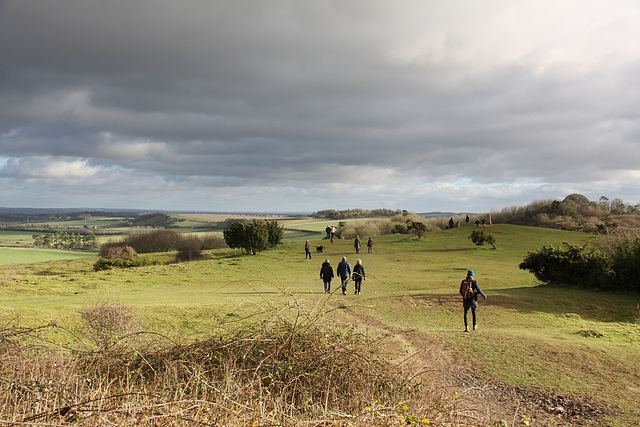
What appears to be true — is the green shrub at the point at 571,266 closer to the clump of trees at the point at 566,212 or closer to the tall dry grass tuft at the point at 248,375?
the tall dry grass tuft at the point at 248,375

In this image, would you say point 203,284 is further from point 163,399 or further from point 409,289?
point 163,399

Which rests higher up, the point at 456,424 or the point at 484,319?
the point at 456,424

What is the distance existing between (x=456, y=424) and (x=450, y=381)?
146 inches

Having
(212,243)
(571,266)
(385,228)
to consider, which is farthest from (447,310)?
(385,228)

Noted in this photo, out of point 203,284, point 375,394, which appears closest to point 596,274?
point 375,394

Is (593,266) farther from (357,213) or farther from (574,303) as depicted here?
(357,213)

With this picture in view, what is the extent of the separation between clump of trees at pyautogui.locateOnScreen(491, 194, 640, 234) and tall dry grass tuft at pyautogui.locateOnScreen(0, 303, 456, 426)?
7172 centimetres

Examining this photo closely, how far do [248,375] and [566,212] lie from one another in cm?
8874

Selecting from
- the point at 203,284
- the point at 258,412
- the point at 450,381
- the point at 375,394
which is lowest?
the point at 203,284

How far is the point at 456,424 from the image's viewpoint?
4.14 m

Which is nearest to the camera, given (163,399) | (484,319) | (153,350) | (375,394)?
(163,399)

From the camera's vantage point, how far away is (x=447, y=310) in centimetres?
1452

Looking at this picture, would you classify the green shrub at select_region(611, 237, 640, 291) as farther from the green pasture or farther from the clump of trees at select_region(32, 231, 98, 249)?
the green pasture

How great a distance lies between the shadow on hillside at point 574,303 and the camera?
14.5 metres
